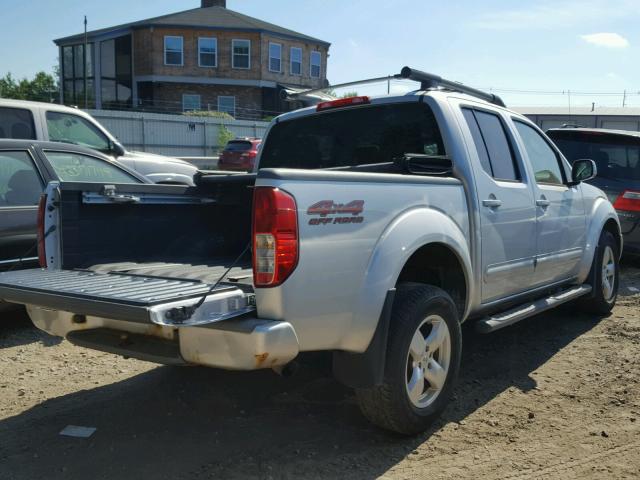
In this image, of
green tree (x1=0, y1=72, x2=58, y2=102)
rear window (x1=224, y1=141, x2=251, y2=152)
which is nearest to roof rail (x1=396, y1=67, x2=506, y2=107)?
rear window (x1=224, y1=141, x2=251, y2=152)

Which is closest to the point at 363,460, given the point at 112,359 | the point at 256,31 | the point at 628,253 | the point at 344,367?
the point at 344,367

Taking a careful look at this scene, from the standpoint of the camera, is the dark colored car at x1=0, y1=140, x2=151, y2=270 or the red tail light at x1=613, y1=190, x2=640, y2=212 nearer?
the dark colored car at x1=0, y1=140, x2=151, y2=270

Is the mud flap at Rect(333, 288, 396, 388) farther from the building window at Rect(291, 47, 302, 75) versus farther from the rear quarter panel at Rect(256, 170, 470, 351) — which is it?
the building window at Rect(291, 47, 302, 75)

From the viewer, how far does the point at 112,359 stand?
16.9ft

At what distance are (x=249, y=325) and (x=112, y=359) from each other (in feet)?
8.70

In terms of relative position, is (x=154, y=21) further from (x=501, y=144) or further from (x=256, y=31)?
(x=501, y=144)

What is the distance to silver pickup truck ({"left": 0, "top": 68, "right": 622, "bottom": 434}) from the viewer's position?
297 centimetres

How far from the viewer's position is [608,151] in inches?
339

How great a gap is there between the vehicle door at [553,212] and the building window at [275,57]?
3498 centimetres

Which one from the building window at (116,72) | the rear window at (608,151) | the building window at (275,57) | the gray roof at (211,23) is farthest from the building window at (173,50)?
the rear window at (608,151)

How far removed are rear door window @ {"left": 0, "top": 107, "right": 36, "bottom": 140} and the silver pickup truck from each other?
4.42m

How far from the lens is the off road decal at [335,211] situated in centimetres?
304

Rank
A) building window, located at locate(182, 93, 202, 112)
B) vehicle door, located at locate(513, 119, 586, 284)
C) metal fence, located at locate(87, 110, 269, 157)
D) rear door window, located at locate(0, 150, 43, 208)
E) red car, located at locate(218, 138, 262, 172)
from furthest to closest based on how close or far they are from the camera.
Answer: building window, located at locate(182, 93, 202, 112)
metal fence, located at locate(87, 110, 269, 157)
red car, located at locate(218, 138, 262, 172)
rear door window, located at locate(0, 150, 43, 208)
vehicle door, located at locate(513, 119, 586, 284)

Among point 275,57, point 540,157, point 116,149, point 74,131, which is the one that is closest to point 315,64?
point 275,57
